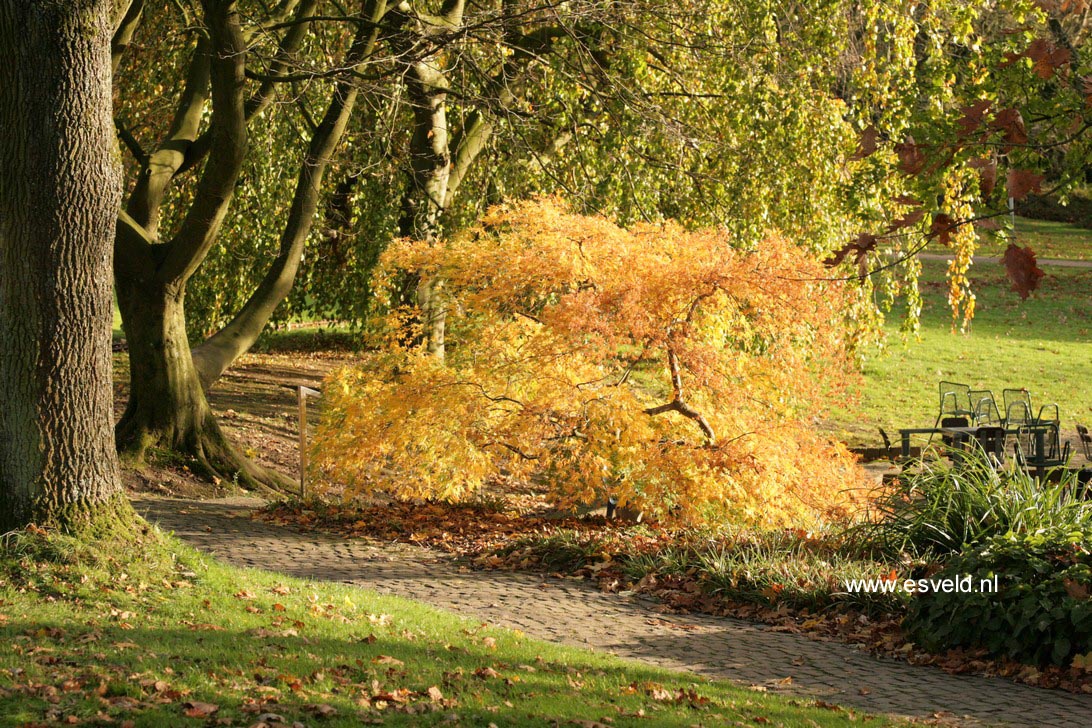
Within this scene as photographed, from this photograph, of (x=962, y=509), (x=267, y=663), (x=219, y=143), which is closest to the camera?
(x=267, y=663)

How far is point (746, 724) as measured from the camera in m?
4.14

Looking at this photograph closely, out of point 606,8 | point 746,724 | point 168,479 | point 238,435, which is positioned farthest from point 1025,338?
point 746,724

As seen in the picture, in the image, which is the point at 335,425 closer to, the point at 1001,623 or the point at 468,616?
the point at 468,616

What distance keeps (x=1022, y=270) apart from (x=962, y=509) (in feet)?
14.4

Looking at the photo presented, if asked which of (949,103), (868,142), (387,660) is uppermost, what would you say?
(949,103)

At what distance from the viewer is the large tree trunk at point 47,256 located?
5477 millimetres

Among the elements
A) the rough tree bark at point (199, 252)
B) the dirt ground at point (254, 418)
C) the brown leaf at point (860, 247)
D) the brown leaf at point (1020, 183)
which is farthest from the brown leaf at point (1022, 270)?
the dirt ground at point (254, 418)

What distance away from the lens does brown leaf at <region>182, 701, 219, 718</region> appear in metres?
3.58

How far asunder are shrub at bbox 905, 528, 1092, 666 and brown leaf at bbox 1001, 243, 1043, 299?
9.59 ft

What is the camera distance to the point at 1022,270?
9.24 ft

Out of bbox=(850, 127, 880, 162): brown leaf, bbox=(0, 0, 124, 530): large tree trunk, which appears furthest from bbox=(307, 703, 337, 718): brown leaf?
bbox=(850, 127, 880, 162): brown leaf

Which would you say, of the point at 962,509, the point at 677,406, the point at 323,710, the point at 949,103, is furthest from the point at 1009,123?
the point at 949,103

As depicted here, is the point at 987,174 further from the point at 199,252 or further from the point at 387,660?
the point at 199,252

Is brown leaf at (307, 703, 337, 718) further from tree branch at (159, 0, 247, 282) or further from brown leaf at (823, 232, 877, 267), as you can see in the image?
tree branch at (159, 0, 247, 282)
